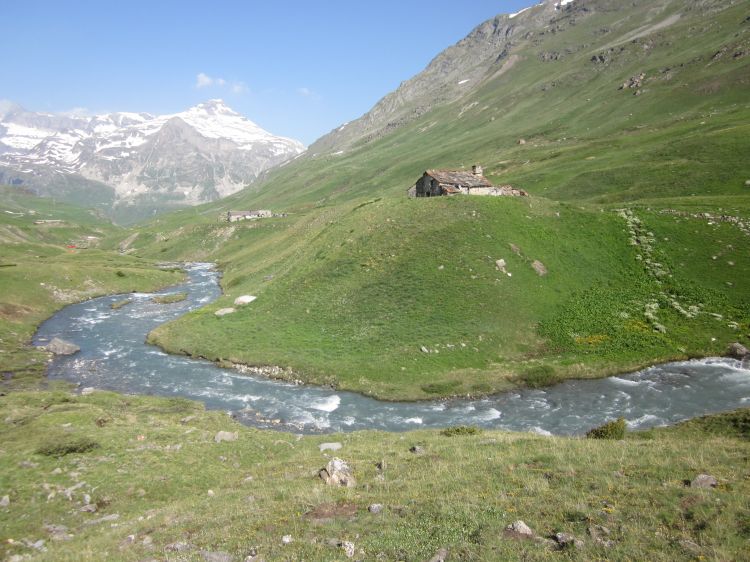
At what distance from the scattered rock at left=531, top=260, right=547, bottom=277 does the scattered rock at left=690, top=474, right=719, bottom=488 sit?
156 ft

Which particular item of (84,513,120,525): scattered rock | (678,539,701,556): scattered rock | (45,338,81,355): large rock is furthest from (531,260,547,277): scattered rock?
(45,338,81,355): large rock

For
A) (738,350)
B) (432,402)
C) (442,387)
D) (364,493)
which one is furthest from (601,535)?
(738,350)

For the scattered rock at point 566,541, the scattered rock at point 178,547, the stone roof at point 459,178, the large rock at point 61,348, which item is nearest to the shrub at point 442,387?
the scattered rock at point 178,547

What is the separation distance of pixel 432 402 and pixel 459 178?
5627 cm

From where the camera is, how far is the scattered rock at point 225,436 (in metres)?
34.3

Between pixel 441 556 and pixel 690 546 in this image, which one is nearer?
pixel 690 546

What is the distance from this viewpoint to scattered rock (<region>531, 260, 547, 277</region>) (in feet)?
208

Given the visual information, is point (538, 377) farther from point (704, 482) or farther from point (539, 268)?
point (704, 482)

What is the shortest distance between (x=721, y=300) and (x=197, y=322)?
7004 cm

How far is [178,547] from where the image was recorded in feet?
57.9

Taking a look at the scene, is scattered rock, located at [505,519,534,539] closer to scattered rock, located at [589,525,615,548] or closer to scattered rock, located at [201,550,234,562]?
scattered rock, located at [589,525,615,548]

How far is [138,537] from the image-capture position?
19.8m

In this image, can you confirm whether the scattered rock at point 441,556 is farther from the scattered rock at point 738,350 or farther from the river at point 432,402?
the scattered rock at point 738,350

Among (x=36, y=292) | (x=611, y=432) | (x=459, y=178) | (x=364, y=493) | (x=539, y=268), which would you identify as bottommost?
(x=611, y=432)
